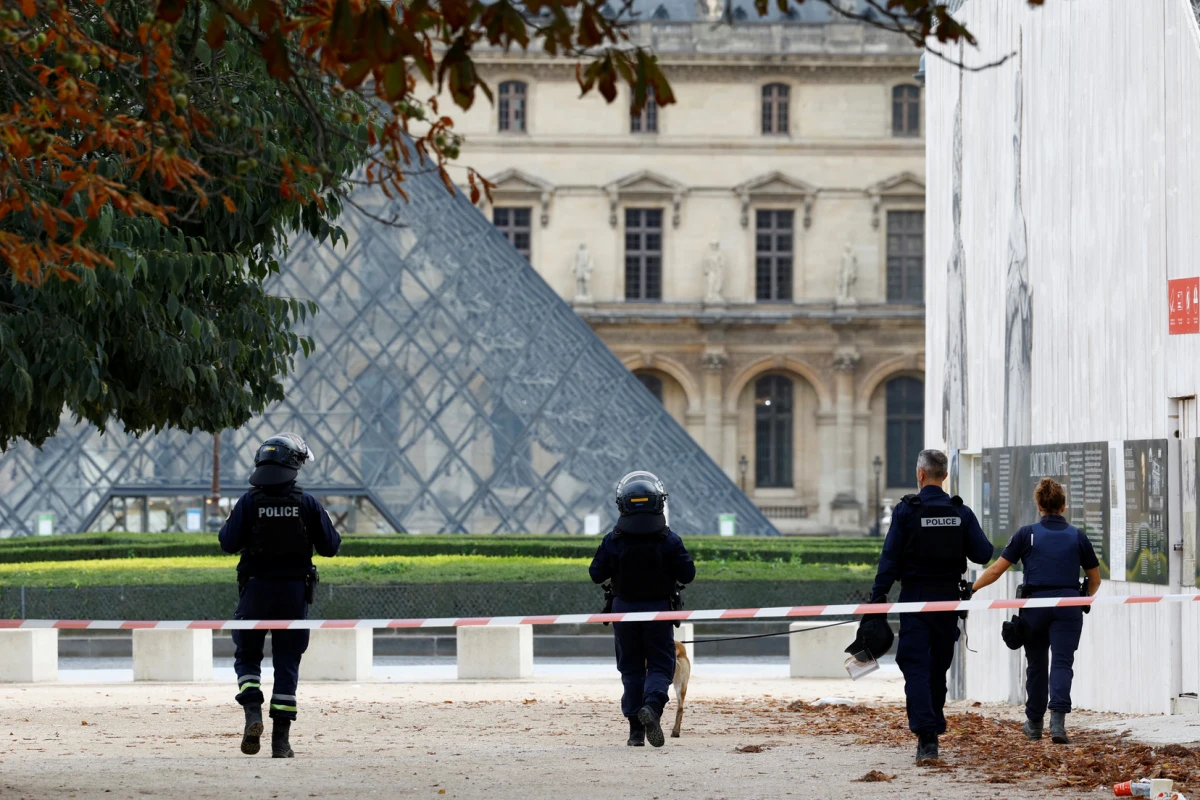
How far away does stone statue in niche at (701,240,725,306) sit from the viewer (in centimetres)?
4647

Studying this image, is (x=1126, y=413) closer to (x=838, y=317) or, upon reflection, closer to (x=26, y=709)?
(x=26, y=709)

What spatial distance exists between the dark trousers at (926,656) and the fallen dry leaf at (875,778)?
19.5 inches

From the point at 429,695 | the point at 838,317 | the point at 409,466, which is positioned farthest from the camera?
the point at 838,317

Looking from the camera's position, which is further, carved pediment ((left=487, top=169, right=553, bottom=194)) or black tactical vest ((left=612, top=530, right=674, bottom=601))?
carved pediment ((left=487, top=169, right=553, bottom=194))

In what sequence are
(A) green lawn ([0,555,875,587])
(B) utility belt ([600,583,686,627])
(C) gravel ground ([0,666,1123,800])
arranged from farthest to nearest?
(A) green lawn ([0,555,875,587]) → (B) utility belt ([600,583,686,627]) → (C) gravel ground ([0,666,1123,800])

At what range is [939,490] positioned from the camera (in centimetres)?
745

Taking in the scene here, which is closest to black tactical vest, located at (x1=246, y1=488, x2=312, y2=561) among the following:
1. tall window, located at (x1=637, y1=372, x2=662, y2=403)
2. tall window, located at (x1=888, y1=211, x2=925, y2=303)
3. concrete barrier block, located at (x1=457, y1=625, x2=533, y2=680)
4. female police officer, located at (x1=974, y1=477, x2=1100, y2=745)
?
female police officer, located at (x1=974, y1=477, x2=1100, y2=745)

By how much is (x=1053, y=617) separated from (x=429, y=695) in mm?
4478

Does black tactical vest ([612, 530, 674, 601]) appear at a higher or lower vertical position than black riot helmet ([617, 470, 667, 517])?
lower

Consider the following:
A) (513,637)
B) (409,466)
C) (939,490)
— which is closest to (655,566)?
(939,490)

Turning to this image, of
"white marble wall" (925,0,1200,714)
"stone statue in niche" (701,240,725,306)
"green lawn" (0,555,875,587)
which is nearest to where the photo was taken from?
"white marble wall" (925,0,1200,714)

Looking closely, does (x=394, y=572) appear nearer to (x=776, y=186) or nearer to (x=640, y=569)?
(x=640, y=569)

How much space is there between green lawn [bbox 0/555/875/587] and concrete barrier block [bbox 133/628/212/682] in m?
3.00

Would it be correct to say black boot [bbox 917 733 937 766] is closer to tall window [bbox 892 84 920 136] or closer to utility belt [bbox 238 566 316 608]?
utility belt [bbox 238 566 316 608]
